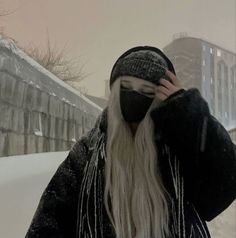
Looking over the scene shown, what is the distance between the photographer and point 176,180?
2.48 ft

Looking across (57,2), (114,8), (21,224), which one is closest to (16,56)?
(57,2)

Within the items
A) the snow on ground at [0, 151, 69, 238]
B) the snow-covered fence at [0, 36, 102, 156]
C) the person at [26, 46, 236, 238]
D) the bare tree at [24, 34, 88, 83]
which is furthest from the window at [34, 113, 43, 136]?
the person at [26, 46, 236, 238]

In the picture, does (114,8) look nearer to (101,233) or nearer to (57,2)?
(57,2)

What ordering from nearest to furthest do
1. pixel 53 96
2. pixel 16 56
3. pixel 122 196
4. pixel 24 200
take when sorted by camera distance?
1. pixel 122 196
2. pixel 24 200
3. pixel 16 56
4. pixel 53 96

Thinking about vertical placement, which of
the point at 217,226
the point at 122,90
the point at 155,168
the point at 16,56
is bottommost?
the point at 217,226

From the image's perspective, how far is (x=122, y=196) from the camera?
746mm

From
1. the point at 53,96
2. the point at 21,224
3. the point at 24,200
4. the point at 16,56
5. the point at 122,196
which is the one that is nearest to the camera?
the point at 122,196

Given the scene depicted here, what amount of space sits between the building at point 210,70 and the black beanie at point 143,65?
90 centimetres

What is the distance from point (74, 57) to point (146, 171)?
183 centimetres

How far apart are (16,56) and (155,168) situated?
1.74 metres

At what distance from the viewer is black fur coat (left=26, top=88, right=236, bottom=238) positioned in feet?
2.45

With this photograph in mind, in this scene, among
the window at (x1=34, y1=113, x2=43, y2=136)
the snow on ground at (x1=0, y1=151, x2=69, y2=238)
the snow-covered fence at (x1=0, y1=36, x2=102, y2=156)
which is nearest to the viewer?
the snow on ground at (x1=0, y1=151, x2=69, y2=238)

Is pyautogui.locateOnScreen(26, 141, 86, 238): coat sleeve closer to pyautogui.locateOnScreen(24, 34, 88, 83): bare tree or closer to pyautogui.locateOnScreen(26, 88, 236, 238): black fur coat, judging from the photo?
pyautogui.locateOnScreen(26, 88, 236, 238): black fur coat

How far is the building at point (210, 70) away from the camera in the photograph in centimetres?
178
